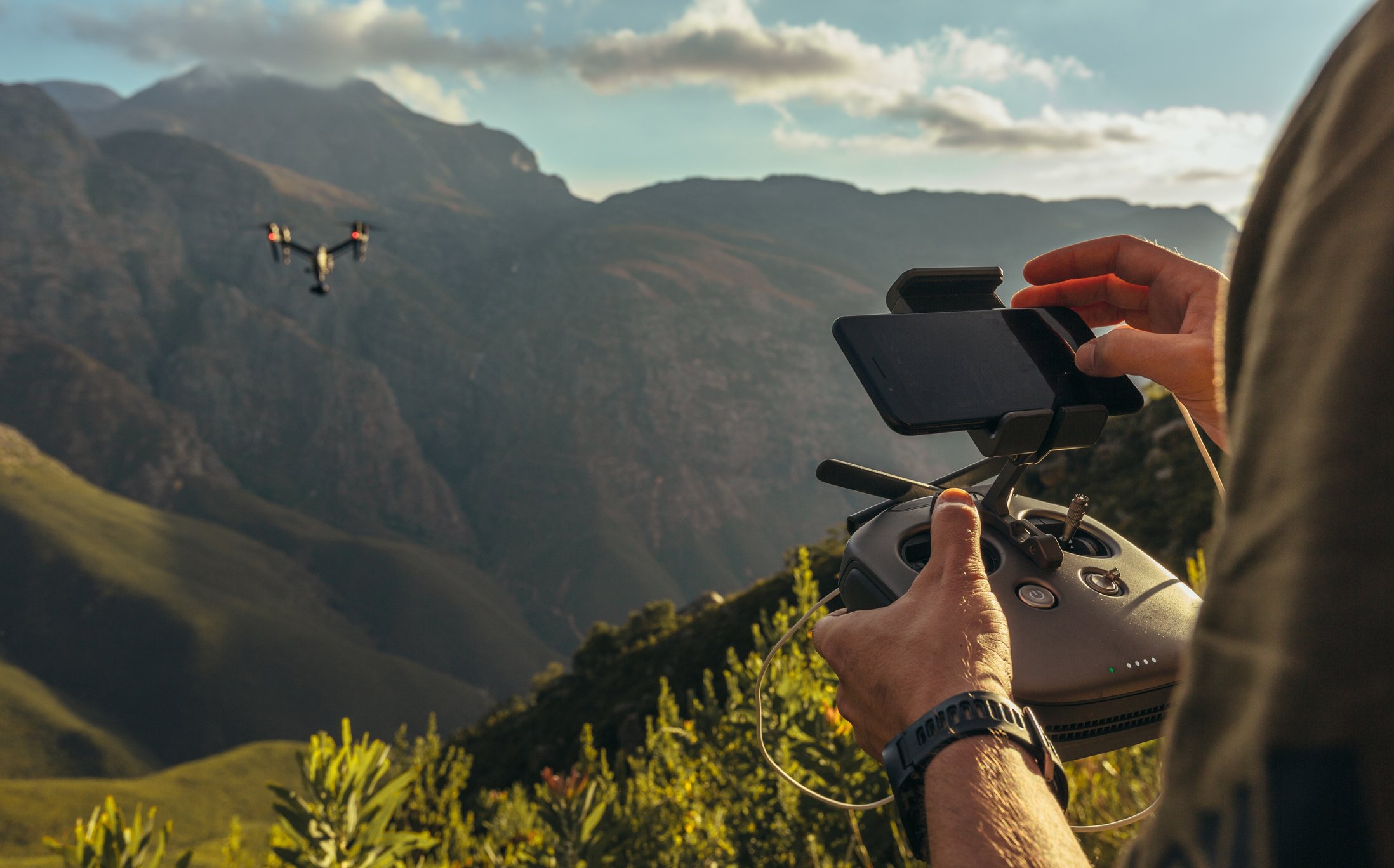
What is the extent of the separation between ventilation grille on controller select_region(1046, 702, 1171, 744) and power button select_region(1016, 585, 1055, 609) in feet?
0.59

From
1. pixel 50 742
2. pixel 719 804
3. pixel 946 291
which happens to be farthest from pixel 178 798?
pixel 946 291

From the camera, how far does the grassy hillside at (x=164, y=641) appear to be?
304 ft

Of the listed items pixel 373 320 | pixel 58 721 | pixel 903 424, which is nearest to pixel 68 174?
pixel 373 320

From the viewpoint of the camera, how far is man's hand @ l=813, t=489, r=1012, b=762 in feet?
3.23

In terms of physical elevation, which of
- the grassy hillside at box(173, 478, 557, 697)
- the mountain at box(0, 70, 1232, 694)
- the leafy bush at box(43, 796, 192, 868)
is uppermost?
the leafy bush at box(43, 796, 192, 868)

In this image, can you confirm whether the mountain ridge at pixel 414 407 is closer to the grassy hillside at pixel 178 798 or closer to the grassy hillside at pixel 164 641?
the grassy hillside at pixel 164 641

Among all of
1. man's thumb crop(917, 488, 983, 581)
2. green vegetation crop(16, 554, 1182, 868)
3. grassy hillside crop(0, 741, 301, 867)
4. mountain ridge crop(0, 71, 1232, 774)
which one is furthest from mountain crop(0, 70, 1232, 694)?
man's thumb crop(917, 488, 983, 581)

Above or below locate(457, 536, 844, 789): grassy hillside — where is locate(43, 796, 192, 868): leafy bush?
above

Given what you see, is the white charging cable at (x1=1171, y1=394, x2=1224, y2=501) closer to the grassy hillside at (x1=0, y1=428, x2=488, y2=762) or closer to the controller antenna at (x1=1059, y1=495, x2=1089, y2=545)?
the controller antenna at (x1=1059, y1=495, x2=1089, y2=545)

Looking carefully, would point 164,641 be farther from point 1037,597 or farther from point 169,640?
point 1037,597

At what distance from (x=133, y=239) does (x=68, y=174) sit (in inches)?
561

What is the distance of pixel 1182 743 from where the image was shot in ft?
1.60

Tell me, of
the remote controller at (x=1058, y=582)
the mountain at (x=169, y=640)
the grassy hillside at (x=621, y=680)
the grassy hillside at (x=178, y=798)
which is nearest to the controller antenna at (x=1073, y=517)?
the remote controller at (x=1058, y=582)

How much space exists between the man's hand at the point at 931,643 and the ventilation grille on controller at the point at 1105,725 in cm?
25
